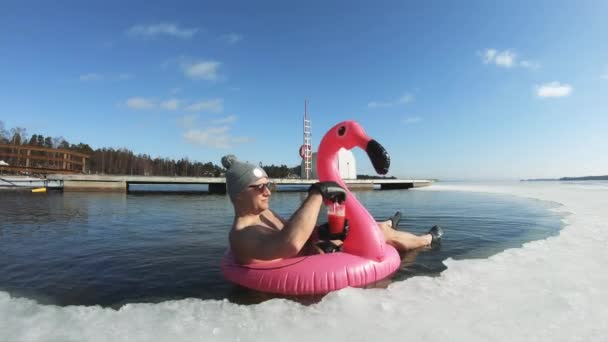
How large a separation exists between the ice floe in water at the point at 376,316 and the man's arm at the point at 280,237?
51 centimetres

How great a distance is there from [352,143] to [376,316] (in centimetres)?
208

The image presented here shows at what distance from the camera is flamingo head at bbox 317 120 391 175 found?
3705 mm

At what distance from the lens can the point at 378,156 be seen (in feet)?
12.2

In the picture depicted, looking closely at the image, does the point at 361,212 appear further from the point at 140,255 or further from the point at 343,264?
the point at 140,255

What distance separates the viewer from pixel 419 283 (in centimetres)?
375

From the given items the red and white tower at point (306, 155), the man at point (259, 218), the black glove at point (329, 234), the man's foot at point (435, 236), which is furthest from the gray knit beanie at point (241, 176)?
the red and white tower at point (306, 155)

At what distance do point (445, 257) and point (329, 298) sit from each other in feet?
9.16

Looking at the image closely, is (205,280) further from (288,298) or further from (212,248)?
(212,248)

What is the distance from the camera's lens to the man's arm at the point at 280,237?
3.12m

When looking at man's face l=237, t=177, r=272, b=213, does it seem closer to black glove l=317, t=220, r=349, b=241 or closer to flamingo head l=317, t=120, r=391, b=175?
black glove l=317, t=220, r=349, b=241

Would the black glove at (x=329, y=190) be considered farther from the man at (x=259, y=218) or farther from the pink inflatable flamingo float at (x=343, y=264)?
the pink inflatable flamingo float at (x=343, y=264)

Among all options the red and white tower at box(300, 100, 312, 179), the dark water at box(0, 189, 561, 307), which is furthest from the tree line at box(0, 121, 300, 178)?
the dark water at box(0, 189, 561, 307)

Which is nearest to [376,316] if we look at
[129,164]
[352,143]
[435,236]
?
[352,143]

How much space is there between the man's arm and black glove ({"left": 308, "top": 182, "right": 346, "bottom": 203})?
2.3 inches
